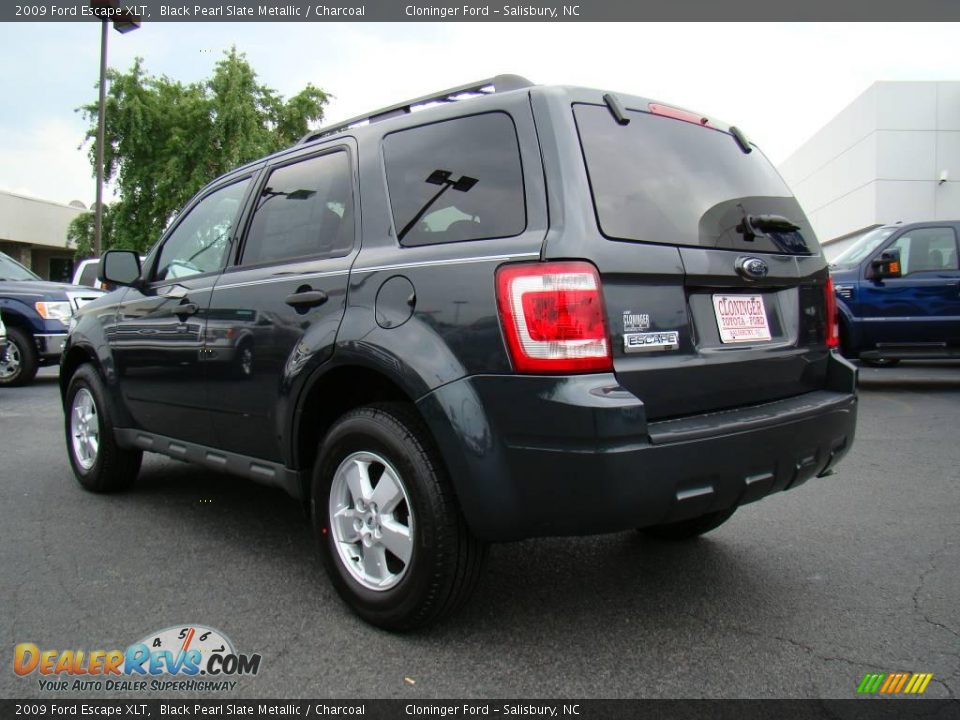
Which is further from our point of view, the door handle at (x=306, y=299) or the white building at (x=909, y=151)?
the white building at (x=909, y=151)

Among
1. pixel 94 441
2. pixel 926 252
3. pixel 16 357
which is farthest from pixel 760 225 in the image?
pixel 16 357

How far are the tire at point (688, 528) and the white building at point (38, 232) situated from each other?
34.6m

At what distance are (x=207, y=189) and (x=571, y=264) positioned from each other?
2642 mm

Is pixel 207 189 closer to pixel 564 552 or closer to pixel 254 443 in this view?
pixel 254 443

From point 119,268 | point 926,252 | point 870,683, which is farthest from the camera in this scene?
point 926,252

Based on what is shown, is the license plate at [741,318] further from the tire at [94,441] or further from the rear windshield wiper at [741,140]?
the tire at [94,441]

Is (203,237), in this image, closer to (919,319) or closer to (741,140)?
(741,140)

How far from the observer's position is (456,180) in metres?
2.73

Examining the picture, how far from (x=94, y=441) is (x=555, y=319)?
11.7ft

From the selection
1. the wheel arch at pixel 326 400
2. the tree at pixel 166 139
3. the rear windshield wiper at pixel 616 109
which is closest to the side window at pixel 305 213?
the wheel arch at pixel 326 400

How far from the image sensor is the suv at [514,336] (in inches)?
91.6

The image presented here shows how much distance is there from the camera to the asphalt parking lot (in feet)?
8.00

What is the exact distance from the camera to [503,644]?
8.69ft
